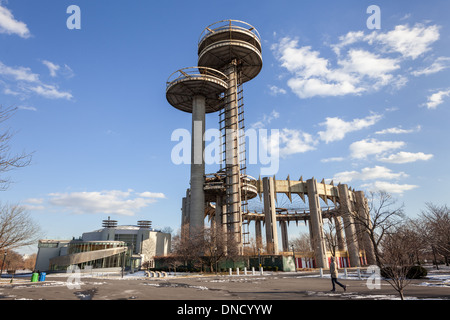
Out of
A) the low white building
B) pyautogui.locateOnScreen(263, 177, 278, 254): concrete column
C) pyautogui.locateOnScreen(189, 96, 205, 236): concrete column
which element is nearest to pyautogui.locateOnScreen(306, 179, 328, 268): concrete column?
pyautogui.locateOnScreen(263, 177, 278, 254): concrete column

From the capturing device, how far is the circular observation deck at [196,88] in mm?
55875

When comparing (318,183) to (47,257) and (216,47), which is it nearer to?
(216,47)

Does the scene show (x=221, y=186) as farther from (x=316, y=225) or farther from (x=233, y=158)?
(x=316, y=225)

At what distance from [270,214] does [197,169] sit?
60.5ft

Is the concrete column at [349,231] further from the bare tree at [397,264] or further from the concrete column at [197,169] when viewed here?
the bare tree at [397,264]

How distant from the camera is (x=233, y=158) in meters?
56.6

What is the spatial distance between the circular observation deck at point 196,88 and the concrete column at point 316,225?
28471 millimetres

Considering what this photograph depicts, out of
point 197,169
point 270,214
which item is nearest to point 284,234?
point 270,214

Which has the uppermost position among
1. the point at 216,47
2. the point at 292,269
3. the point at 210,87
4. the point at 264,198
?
the point at 216,47

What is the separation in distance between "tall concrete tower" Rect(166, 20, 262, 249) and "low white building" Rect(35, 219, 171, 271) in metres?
18.6

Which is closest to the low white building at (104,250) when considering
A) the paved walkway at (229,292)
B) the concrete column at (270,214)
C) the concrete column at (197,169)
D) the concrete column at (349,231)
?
the concrete column at (197,169)
